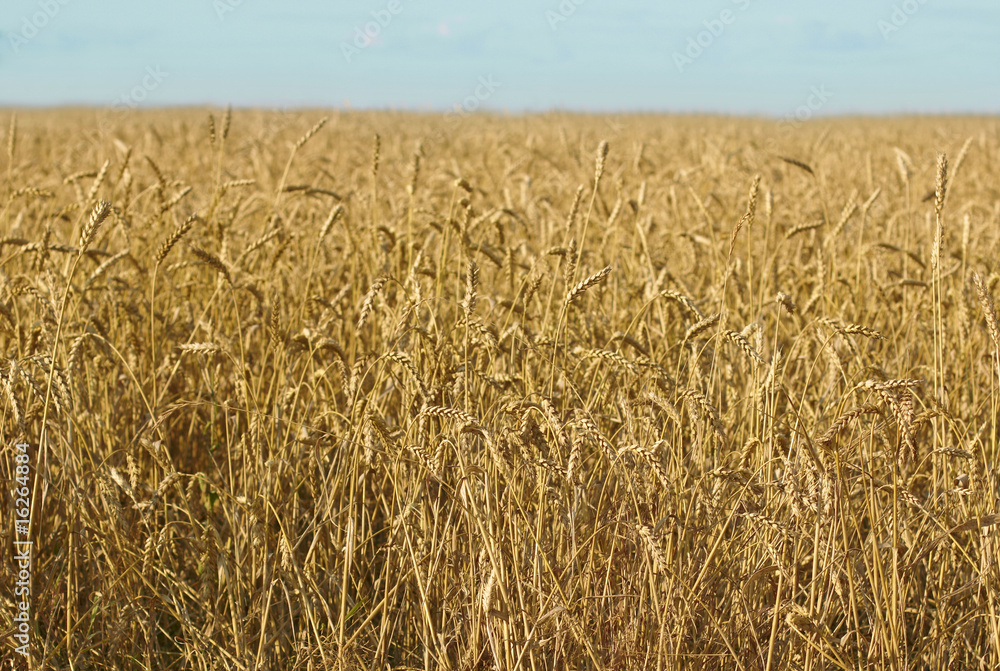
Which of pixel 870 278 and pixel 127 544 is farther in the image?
pixel 870 278

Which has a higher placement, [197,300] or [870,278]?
[870,278]

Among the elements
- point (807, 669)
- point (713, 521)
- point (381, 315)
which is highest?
point (381, 315)

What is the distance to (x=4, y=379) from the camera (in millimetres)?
1410

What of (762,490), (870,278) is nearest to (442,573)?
(762,490)

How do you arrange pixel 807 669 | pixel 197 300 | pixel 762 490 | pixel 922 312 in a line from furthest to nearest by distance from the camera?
pixel 197 300
pixel 922 312
pixel 762 490
pixel 807 669

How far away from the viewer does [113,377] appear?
2244 mm

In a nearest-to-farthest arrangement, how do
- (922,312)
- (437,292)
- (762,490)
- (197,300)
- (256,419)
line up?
1. (762,490)
2. (256,419)
3. (437,292)
4. (922,312)
5. (197,300)

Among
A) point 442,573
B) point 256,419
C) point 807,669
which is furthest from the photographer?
point 256,419

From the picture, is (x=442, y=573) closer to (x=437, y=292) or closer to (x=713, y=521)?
(x=713, y=521)

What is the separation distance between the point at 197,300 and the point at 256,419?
1.45 metres

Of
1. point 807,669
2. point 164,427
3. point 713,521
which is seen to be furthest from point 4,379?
point 807,669

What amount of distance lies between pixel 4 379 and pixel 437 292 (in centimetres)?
106

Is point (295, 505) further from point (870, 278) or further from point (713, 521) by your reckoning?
point (870, 278)

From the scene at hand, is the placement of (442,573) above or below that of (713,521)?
below
